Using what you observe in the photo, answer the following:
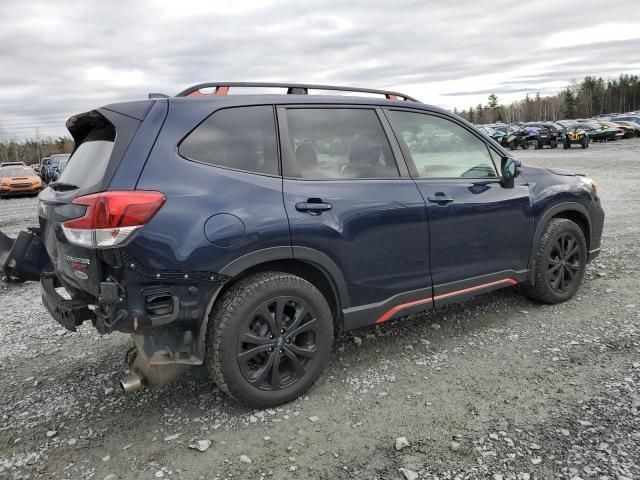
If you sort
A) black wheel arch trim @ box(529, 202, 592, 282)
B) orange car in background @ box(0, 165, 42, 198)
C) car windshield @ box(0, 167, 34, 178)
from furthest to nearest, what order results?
1. car windshield @ box(0, 167, 34, 178)
2. orange car in background @ box(0, 165, 42, 198)
3. black wheel arch trim @ box(529, 202, 592, 282)

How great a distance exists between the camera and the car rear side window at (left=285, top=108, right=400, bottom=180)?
3289 mm

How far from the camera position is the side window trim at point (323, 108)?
321cm

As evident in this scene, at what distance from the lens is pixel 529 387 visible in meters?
A: 3.27

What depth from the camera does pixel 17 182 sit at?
68.3 feet

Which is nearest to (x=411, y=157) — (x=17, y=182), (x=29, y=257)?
(x=29, y=257)

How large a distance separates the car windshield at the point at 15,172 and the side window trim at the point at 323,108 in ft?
70.9

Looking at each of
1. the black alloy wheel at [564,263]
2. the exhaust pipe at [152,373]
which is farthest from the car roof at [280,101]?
the black alloy wheel at [564,263]

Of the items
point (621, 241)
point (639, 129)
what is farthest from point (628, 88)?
point (621, 241)

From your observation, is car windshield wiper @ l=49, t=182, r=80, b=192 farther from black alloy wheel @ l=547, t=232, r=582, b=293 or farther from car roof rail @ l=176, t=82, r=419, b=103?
black alloy wheel @ l=547, t=232, r=582, b=293

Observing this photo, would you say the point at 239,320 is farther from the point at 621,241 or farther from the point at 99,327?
the point at 621,241

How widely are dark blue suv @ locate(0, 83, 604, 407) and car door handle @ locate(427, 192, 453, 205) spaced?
0.01 meters

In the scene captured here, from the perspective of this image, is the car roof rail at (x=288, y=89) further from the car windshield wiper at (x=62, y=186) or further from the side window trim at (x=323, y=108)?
the car windshield wiper at (x=62, y=186)

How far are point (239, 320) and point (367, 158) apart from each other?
56.7 inches

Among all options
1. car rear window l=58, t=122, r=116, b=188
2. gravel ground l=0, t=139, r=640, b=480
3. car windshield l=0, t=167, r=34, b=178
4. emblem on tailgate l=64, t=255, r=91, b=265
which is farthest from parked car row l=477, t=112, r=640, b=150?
emblem on tailgate l=64, t=255, r=91, b=265
